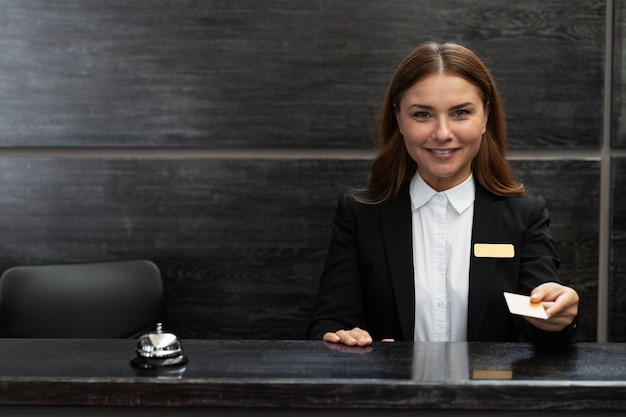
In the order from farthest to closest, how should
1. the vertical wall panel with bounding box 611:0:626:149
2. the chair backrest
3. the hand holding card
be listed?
the vertical wall panel with bounding box 611:0:626:149, the chair backrest, the hand holding card

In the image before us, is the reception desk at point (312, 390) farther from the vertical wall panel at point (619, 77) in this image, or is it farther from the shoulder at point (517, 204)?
the vertical wall panel at point (619, 77)

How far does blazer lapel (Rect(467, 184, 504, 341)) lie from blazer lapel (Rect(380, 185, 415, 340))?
134 mm

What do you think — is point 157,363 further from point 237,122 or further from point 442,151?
point 237,122

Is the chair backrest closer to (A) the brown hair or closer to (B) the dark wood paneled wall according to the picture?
(B) the dark wood paneled wall

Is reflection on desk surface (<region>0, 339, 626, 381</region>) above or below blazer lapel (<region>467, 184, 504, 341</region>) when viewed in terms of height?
below

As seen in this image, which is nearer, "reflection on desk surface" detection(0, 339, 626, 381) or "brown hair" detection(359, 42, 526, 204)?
"reflection on desk surface" detection(0, 339, 626, 381)

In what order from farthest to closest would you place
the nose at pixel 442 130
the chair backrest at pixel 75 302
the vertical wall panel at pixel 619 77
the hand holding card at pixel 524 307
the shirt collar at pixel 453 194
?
the vertical wall panel at pixel 619 77, the chair backrest at pixel 75 302, the shirt collar at pixel 453 194, the nose at pixel 442 130, the hand holding card at pixel 524 307

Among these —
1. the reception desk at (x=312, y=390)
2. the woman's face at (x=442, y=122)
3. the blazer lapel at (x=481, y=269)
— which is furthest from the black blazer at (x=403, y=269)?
the reception desk at (x=312, y=390)

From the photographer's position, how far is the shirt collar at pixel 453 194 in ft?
5.83

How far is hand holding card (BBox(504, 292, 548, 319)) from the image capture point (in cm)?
129

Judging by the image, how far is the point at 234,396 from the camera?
3.49ft

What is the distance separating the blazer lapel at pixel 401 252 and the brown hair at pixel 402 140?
0.04 metres

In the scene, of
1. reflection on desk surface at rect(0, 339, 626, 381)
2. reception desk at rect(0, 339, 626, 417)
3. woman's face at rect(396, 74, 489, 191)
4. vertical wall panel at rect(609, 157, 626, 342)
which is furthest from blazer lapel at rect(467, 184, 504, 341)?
vertical wall panel at rect(609, 157, 626, 342)

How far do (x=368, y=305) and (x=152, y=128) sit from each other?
3.47ft
